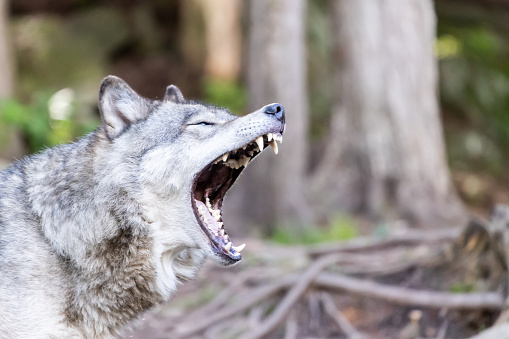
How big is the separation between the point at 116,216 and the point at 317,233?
5383mm

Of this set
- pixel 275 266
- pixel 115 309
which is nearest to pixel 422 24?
pixel 275 266

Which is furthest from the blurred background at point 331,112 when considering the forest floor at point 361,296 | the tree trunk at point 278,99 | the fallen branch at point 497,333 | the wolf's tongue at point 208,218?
the wolf's tongue at point 208,218

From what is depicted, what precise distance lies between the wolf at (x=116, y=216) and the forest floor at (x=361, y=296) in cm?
108

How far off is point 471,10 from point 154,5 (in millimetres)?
8235

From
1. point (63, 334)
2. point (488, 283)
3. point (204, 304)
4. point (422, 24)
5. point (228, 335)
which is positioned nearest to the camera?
point (63, 334)

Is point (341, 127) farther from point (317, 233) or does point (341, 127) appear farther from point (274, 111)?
point (274, 111)

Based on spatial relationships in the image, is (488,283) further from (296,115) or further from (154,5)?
(154,5)

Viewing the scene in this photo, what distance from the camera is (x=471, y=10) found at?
14820 mm

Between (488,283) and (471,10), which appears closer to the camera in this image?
(488,283)

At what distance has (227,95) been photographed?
1299 centimetres

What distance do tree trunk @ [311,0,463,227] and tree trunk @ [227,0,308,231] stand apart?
2.92 feet

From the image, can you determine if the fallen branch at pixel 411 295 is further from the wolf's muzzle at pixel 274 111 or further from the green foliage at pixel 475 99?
the green foliage at pixel 475 99

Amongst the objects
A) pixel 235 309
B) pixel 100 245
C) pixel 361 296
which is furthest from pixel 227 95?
pixel 100 245

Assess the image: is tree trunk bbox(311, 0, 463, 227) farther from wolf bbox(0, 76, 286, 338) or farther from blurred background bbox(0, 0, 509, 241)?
wolf bbox(0, 76, 286, 338)
